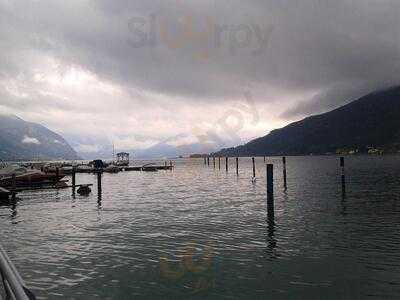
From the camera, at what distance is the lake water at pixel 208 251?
13.8 m

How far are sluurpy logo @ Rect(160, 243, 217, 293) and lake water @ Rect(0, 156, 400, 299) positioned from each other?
1.7 inches

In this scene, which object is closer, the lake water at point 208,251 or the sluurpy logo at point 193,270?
the lake water at point 208,251

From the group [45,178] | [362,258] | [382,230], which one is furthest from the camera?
[45,178]

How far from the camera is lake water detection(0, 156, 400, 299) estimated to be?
13836 mm

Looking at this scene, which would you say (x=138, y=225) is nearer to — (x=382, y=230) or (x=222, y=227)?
(x=222, y=227)

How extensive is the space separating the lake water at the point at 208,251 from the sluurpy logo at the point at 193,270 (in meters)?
0.04

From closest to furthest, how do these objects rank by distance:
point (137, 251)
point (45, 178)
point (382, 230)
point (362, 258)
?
point (362, 258), point (137, 251), point (382, 230), point (45, 178)

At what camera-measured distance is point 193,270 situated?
15859mm

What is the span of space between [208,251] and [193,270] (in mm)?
3190

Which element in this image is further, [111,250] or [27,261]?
[111,250]

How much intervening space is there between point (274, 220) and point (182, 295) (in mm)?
15809

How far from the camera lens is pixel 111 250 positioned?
19.4m

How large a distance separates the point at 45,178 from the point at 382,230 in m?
50.1

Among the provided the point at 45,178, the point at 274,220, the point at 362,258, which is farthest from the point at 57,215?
the point at 45,178
